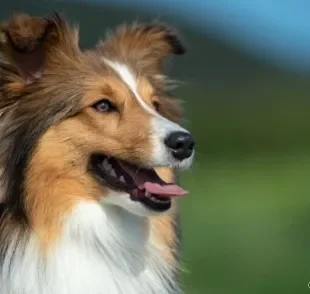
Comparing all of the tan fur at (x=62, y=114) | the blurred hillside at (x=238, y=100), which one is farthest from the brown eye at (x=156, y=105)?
the blurred hillside at (x=238, y=100)

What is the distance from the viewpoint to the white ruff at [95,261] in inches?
110

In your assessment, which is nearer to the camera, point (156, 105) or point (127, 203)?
point (127, 203)

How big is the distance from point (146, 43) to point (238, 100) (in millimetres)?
8419

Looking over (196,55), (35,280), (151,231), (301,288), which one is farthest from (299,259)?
(196,55)

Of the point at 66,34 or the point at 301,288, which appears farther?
the point at 301,288

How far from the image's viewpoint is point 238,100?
11.7 meters

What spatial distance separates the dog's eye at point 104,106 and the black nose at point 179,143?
0.30 m

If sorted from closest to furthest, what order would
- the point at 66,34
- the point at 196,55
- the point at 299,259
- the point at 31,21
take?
the point at 31,21 → the point at 66,34 → the point at 299,259 → the point at 196,55

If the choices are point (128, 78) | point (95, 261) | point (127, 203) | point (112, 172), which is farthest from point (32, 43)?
point (95, 261)

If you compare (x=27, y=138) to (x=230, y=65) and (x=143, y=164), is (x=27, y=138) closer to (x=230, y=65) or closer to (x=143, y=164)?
(x=143, y=164)

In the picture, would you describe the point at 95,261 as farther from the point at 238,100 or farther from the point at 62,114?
the point at 238,100

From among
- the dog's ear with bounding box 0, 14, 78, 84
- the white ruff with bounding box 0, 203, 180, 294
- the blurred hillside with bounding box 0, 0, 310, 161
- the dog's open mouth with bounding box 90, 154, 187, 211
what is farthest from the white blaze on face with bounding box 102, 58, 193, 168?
the blurred hillside with bounding box 0, 0, 310, 161

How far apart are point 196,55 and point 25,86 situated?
899 centimetres

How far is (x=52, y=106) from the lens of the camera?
291cm
